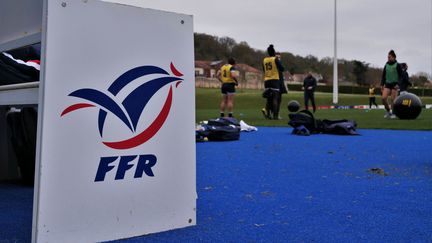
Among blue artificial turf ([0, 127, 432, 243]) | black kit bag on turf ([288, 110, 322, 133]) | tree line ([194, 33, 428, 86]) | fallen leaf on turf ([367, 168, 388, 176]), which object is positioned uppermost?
tree line ([194, 33, 428, 86])

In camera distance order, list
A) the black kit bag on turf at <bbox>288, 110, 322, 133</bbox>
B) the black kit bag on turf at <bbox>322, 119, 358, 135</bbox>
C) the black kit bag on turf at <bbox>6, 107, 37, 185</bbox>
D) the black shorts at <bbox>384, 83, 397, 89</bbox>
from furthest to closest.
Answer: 1. the black shorts at <bbox>384, 83, 397, 89</bbox>
2. the black kit bag on turf at <bbox>288, 110, 322, 133</bbox>
3. the black kit bag on turf at <bbox>322, 119, 358, 135</bbox>
4. the black kit bag on turf at <bbox>6, 107, 37, 185</bbox>

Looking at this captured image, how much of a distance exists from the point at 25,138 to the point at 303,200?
2023 millimetres

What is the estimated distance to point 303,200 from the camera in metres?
3.10

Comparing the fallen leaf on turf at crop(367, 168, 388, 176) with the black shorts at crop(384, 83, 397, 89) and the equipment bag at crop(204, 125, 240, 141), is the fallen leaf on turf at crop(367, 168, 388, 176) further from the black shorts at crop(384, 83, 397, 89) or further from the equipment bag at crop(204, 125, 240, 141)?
the black shorts at crop(384, 83, 397, 89)

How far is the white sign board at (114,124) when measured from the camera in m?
1.99

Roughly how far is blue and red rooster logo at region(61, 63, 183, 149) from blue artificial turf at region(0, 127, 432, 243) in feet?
1.55

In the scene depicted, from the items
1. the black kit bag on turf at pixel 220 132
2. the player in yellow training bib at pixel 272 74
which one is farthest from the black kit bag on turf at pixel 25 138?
the player in yellow training bib at pixel 272 74

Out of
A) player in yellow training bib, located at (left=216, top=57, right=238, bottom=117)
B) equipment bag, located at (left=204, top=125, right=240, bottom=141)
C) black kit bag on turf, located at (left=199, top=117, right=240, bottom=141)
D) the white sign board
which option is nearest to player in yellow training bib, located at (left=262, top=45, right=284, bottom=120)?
player in yellow training bib, located at (left=216, top=57, right=238, bottom=117)

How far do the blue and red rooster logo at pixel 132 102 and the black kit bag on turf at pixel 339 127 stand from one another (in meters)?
6.81

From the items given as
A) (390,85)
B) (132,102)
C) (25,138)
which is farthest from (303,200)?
(390,85)

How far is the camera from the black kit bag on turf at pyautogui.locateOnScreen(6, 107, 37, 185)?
11.8ft

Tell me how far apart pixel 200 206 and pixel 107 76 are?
112 centimetres

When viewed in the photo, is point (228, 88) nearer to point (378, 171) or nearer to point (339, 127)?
point (339, 127)

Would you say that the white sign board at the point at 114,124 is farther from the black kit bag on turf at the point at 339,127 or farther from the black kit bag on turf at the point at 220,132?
the black kit bag on turf at the point at 339,127
